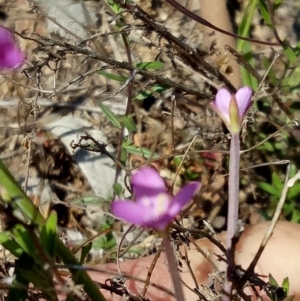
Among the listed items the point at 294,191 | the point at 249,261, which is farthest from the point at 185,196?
the point at 294,191

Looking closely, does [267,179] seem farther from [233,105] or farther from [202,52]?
[233,105]

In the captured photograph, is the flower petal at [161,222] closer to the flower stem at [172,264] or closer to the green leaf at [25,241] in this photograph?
the flower stem at [172,264]

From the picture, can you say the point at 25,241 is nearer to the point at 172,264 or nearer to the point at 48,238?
the point at 48,238

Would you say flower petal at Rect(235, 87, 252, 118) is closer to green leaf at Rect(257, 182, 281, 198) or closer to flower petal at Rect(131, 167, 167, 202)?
flower petal at Rect(131, 167, 167, 202)

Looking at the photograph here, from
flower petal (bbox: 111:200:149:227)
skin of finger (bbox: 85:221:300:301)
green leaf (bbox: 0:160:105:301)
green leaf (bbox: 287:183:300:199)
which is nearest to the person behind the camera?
flower petal (bbox: 111:200:149:227)

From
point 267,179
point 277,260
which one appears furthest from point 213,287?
point 267,179

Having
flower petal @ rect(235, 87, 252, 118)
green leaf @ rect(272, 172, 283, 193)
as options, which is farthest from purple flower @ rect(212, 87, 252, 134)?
green leaf @ rect(272, 172, 283, 193)

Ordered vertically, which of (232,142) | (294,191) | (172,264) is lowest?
(172,264)
